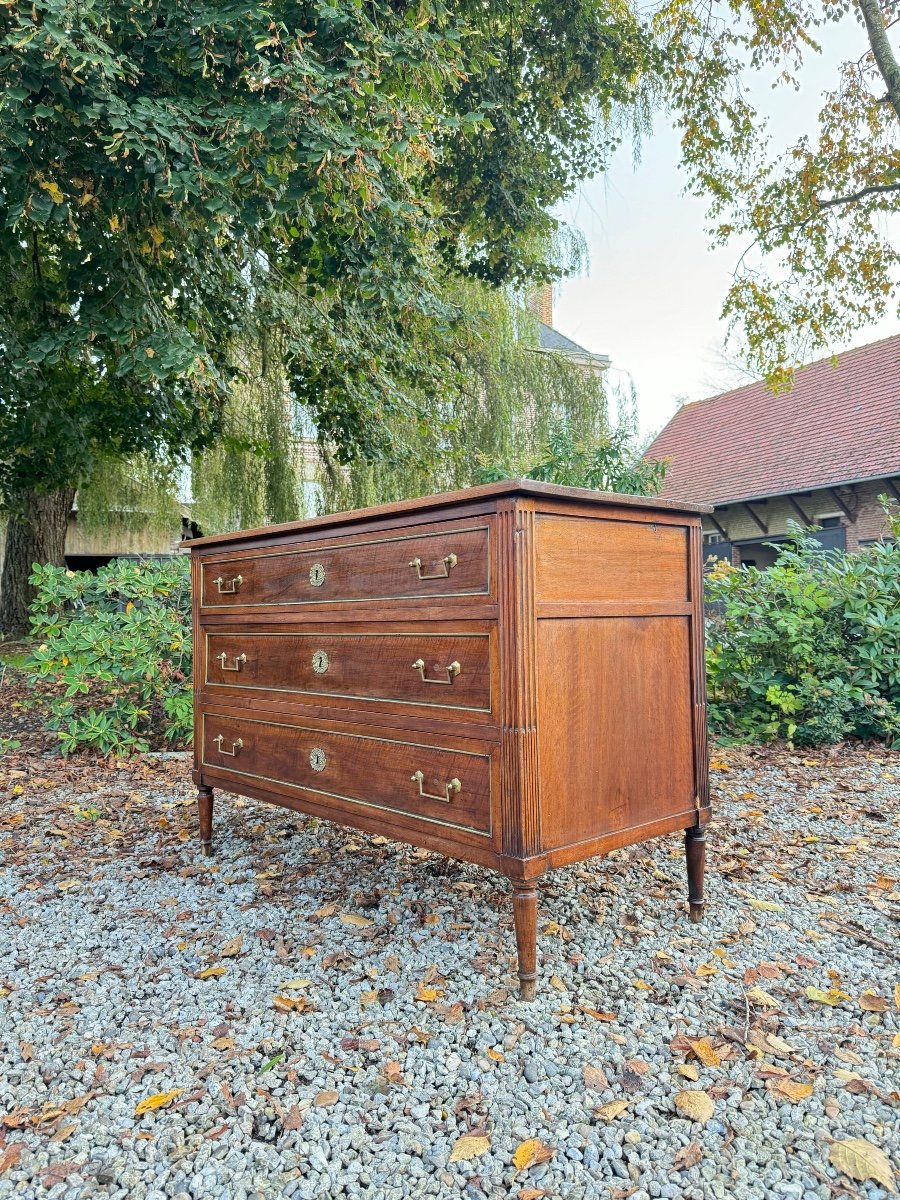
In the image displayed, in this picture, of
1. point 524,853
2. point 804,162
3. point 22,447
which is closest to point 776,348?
point 804,162

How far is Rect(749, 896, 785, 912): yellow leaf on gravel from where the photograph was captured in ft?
8.36

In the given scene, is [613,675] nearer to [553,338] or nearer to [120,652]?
[120,652]

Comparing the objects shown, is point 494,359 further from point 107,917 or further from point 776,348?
point 107,917

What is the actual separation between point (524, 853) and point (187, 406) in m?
5.88

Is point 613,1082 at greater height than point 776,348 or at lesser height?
lesser

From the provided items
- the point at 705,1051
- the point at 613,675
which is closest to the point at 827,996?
the point at 705,1051

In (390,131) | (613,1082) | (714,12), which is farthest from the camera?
(714,12)

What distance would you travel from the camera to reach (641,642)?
7.39 ft

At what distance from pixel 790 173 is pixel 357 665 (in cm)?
1002

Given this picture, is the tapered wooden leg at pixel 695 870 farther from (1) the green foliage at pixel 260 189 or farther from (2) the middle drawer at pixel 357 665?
(1) the green foliage at pixel 260 189

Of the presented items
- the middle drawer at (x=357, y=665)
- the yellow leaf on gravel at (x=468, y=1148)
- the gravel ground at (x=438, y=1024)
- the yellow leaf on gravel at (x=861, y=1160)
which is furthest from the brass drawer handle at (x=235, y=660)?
the yellow leaf on gravel at (x=861, y=1160)

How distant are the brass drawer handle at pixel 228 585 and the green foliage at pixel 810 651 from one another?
10.2 ft

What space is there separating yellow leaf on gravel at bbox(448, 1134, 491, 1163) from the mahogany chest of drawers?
1.63 feet

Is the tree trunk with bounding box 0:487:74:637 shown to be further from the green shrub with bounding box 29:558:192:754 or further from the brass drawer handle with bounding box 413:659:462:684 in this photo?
the brass drawer handle with bounding box 413:659:462:684
